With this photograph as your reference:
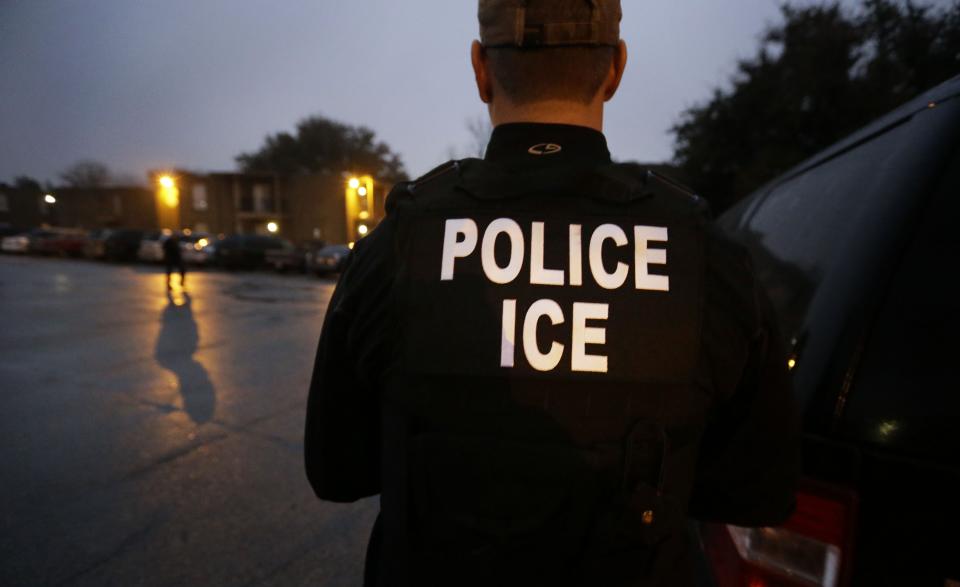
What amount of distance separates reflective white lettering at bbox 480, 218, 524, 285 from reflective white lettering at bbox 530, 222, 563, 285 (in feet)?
0.07

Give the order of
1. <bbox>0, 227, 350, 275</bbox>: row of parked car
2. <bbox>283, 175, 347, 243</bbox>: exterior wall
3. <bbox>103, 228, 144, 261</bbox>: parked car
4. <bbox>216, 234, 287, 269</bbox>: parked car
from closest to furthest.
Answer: <bbox>0, 227, 350, 275</bbox>: row of parked car, <bbox>216, 234, 287, 269</bbox>: parked car, <bbox>103, 228, 144, 261</bbox>: parked car, <bbox>283, 175, 347, 243</bbox>: exterior wall

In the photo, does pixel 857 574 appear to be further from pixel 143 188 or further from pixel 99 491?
pixel 143 188

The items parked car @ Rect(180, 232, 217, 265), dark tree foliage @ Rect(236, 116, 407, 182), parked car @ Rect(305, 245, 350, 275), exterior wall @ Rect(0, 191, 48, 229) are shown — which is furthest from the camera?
dark tree foliage @ Rect(236, 116, 407, 182)

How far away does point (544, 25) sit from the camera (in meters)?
1.01

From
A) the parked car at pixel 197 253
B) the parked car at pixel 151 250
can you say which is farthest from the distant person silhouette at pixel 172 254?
the parked car at pixel 151 250

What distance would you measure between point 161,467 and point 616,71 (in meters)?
3.70

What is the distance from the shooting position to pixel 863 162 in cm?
170

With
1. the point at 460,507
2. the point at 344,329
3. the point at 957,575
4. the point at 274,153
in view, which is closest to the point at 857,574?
the point at 957,575

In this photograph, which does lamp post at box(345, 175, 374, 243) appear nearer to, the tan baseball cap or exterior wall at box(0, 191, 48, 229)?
exterior wall at box(0, 191, 48, 229)

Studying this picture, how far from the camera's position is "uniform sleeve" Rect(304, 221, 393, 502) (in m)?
1.02

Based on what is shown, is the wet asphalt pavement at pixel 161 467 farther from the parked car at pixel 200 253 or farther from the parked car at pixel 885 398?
the parked car at pixel 200 253

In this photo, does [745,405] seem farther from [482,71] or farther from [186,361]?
[186,361]

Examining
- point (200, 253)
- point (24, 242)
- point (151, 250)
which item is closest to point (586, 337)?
point (200, 253)

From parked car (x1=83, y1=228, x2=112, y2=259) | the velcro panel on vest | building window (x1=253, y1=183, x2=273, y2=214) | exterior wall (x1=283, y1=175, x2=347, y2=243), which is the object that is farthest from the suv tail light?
building window (x1=253, y1=183, x2=273, y2=214)
